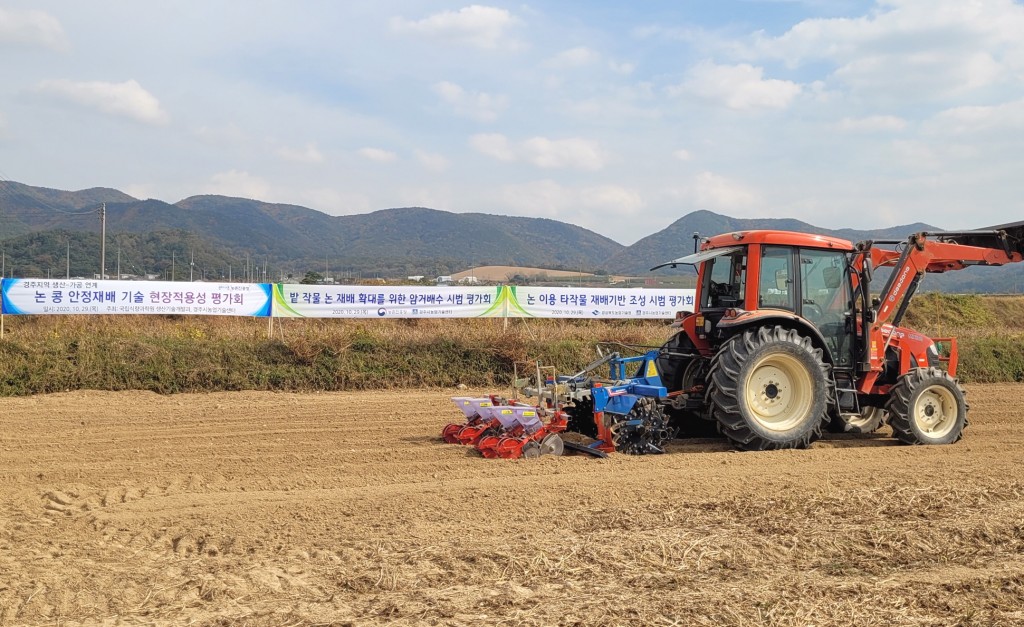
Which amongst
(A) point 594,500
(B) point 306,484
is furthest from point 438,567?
(B) point 306,484

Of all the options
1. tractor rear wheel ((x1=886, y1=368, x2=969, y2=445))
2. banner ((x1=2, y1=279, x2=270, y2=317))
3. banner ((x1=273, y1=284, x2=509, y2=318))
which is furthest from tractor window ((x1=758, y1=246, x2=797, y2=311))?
banner ((x1=2, y1=279, x2=270, y2=317))

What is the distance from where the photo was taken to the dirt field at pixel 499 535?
407cm

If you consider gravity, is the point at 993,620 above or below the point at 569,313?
below

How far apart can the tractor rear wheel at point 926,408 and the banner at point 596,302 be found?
9.59 m

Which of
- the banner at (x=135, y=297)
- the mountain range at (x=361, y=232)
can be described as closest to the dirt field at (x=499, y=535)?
the banner at (x=135, y=297)

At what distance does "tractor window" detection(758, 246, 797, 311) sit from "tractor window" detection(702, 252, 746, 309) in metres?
0.21

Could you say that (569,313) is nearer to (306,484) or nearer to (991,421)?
(991,421)

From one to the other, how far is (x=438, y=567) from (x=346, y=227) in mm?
147558

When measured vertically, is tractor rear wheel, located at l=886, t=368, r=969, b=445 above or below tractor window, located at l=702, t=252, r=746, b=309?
below

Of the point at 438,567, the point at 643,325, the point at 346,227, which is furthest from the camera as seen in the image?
the point at 346,227

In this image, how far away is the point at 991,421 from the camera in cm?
1043

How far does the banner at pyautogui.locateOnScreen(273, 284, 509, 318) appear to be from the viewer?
1652 cm

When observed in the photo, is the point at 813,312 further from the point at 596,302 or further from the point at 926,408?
the point at 596,302

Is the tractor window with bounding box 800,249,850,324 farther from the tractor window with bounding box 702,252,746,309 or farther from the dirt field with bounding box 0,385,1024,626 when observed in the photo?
the dirt field with bounding box 0,385,1024,626
